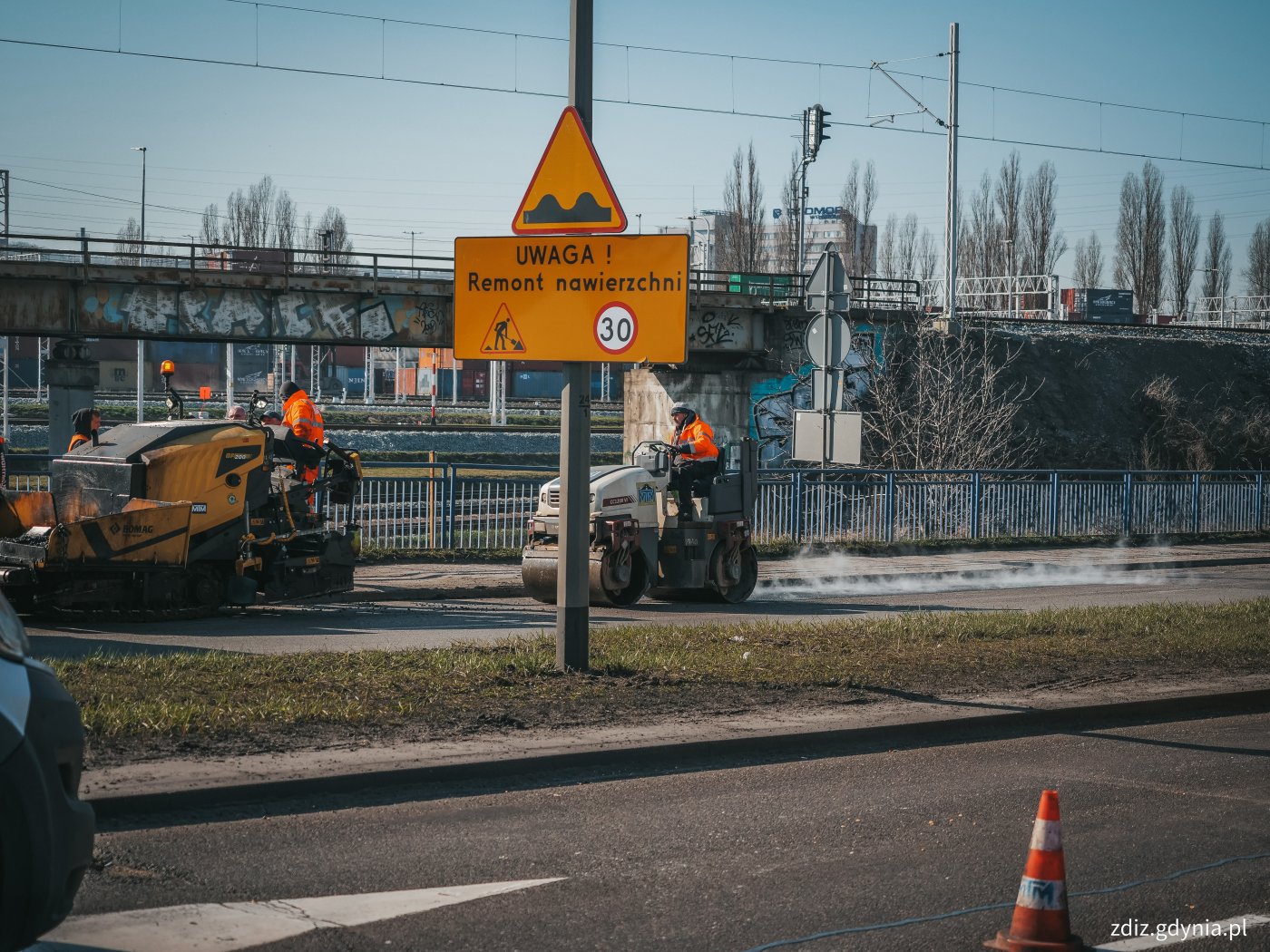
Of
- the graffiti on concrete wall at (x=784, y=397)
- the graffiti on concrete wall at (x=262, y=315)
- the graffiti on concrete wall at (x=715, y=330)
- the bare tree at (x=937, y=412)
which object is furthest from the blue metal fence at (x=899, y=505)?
the graffiti on concrete wall at (x=715, y=330)

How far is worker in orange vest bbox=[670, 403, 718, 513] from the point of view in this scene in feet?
51.0

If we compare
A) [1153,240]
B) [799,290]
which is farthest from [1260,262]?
[799,290]

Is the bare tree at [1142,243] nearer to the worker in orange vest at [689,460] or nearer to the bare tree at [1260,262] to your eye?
the bare tree at [1260,262]

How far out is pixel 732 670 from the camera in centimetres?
984

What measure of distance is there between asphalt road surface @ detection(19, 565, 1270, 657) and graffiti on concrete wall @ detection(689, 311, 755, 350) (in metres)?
15.6

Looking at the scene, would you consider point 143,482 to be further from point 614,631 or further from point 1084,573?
point 1084,573

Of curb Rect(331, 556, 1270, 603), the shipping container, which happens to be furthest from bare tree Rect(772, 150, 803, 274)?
curb Rect(331, 556, 1270, 603)

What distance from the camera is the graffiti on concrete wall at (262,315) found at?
3056 cm

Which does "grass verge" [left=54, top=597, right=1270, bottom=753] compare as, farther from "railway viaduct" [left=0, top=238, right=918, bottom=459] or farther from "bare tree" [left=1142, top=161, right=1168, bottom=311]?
"bare tree" [left=1142, top=161, right=1168, bottom=311]

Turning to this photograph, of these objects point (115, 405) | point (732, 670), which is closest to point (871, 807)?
point (732, 670)

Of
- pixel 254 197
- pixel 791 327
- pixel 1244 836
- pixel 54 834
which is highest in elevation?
pixel 254 197

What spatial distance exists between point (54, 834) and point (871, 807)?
4150mm

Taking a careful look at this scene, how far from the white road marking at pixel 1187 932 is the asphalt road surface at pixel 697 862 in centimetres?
2

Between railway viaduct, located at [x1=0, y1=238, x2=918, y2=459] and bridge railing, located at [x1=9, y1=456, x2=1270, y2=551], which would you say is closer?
bridge railing, located at [x1=9, y1=456, x2=1270, y2=551]
